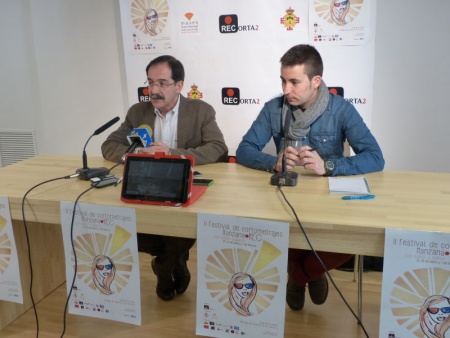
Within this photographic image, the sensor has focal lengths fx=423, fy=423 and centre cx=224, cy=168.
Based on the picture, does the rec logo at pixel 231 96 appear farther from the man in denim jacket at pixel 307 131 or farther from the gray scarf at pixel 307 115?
the gray scarf at pixel 307 115

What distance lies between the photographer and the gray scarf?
1905 mm

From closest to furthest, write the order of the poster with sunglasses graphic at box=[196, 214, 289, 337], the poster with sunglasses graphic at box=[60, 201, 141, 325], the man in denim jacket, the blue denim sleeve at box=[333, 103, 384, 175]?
1. the poster with sunglasses graphic at box=[196, 214, 289, 337]
2. the poster with sunglasses graphic at box=[60, 201, 141, 325]
3. the blue denim sleeve at box=[333, 103, 384, 175]
4. the man in denim jacket

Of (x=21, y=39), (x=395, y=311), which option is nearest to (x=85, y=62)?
(x=21, y=39)

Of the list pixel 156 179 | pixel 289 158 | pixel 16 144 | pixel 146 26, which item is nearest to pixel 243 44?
pixel 146 26

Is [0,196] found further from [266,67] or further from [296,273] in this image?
[266,67]

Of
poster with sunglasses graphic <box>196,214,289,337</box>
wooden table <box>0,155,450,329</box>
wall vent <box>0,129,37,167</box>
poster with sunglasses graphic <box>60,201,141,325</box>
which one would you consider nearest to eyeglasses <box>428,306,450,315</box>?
wooden table <box>0,155,450,329</box>

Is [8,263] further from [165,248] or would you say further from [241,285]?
[241,285]

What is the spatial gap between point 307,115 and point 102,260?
42.4 inches

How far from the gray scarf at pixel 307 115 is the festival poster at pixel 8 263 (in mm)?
1204

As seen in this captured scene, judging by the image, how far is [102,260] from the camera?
56.4 inches

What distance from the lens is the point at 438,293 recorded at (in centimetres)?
111

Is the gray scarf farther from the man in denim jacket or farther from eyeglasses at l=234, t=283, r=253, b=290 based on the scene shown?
eyeglasses at l=234, t=283, r=253, b=290

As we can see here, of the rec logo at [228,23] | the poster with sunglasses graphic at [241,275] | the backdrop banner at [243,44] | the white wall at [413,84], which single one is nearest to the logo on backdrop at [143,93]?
the backdrop banner at [243,44]

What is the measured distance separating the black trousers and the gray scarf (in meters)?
0.70
